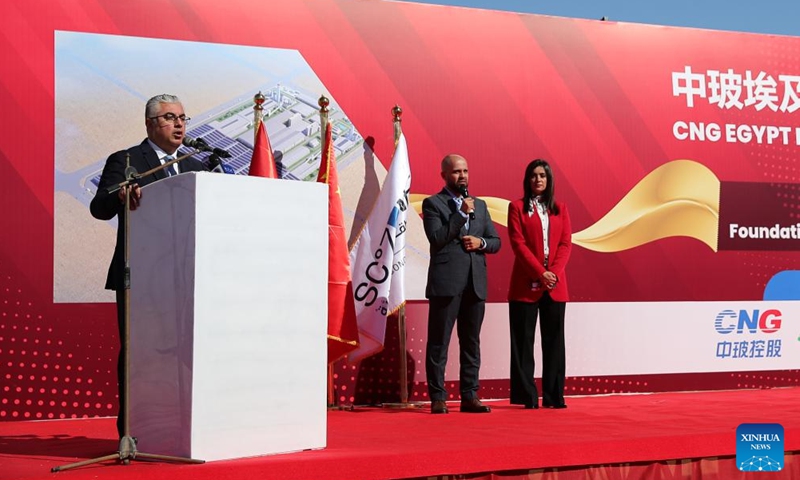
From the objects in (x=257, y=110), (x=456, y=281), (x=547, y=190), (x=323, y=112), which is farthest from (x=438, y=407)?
(x=257, y=110)

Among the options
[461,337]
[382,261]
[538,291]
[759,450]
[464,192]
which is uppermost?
[464,192]

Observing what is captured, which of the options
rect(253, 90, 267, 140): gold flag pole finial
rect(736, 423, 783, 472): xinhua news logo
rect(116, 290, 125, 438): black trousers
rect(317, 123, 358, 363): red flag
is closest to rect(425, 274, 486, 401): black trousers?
rect(317, 123, 358, 363): red flag

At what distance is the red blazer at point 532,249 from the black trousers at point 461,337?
0.31m

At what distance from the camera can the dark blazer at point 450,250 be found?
16.6 feet

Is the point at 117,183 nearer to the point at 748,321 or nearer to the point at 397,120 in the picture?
the point at 397,120

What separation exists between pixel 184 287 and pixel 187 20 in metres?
2.58

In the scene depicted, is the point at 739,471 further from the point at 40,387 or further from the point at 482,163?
the point at 40,387

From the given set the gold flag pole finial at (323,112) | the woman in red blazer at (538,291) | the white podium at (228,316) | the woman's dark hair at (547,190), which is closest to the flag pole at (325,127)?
the gold flag pole finial at (323,112)

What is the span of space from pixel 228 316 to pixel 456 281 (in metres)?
1.99

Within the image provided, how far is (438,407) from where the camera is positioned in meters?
5.09

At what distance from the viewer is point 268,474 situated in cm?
310

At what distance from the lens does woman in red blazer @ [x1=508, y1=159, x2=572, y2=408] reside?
532 centimetres

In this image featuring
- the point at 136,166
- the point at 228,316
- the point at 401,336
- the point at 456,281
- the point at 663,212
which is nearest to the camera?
the point at 228,316

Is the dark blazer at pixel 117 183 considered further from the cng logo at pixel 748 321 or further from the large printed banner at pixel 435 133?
the cng logo at pixel 748 321
